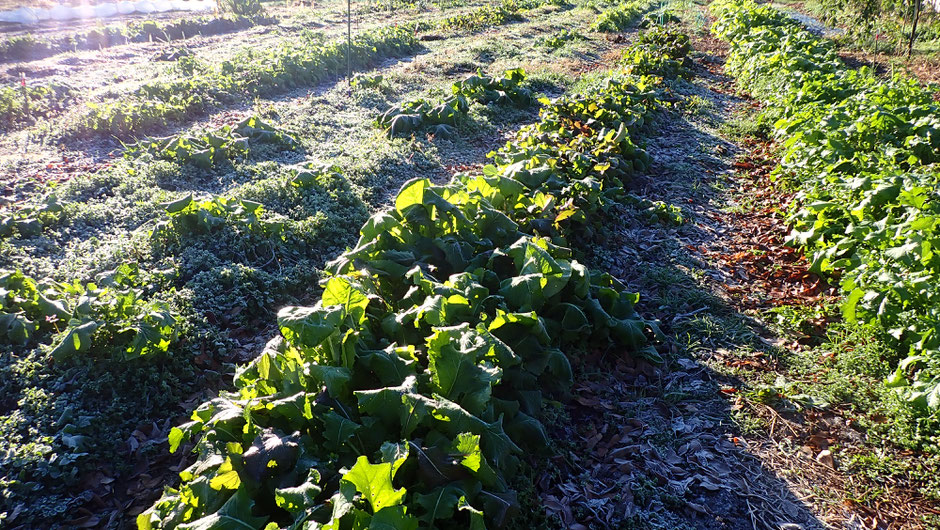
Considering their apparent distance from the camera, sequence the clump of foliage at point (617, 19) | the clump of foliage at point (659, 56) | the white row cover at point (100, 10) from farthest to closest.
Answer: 1. the clump of foliage at point (617, 19)
2. the white row cover at point (100, 10)
3. the clump of foliage at point (659, 56)

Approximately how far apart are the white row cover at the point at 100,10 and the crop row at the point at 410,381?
21228mm

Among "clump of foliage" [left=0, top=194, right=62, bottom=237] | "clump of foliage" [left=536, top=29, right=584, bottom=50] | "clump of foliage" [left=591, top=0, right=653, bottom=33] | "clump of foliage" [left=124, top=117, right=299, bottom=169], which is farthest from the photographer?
"clump of foliage" [left=591, top=0, right=653, bottom=33]

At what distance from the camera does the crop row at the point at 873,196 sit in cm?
370

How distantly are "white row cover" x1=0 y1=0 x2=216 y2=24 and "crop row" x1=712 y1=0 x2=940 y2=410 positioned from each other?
22364 mm

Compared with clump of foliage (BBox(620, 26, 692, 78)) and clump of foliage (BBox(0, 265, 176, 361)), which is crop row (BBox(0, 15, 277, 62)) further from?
clump of foliage (BBox(0, 265, 176, 361))

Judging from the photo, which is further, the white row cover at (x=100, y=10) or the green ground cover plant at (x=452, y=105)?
the white row cover at (x=100, y=10)

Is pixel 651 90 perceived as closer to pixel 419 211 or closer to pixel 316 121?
pixel 316 121

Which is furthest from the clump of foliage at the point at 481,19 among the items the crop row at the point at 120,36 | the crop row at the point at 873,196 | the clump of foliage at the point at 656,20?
the crop row at the point at 873,196

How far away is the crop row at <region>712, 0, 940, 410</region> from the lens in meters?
3.70

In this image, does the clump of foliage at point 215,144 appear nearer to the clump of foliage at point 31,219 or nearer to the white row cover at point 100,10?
the clump of foliage at point 31,219

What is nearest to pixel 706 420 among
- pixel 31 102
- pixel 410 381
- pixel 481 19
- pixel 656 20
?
pixel 410 381

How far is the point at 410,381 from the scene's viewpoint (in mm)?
2689

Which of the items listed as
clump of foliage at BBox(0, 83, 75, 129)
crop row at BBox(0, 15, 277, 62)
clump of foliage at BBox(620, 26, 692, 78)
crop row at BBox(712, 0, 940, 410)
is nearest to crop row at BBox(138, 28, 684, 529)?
crop row at BBox(712, 0, 940, 410)

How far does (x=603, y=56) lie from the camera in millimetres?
15617
